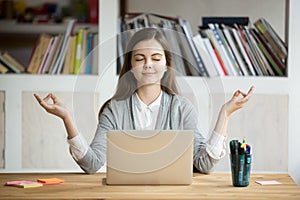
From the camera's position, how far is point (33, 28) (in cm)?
413

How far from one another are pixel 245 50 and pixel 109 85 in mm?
794

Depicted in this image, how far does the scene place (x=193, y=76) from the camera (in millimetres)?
3713

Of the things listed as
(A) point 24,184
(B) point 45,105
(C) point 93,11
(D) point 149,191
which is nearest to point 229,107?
(D) point 149,191

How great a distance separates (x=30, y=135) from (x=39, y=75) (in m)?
0.34

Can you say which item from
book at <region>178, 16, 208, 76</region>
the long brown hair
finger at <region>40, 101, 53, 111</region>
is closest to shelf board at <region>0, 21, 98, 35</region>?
book at <region>178, 16, 208, 76</region>

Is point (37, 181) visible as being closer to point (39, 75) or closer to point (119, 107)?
point (119, 107)

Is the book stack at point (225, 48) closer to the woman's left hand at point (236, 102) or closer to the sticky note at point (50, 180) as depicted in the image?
the woman's left hand at point (236, 102)

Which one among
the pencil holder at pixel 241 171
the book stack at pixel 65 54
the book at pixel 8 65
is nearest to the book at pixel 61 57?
the book stack at pixel 65 54

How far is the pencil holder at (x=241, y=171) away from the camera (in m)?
2.26

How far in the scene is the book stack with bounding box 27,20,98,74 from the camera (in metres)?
3.78

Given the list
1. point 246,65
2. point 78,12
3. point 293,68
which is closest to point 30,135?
point 78,12

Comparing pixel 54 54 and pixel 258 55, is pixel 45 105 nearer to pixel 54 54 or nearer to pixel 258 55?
pixel 54 54

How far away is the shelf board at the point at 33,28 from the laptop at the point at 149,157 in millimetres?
1922

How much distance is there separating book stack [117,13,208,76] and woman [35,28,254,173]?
1009mm
